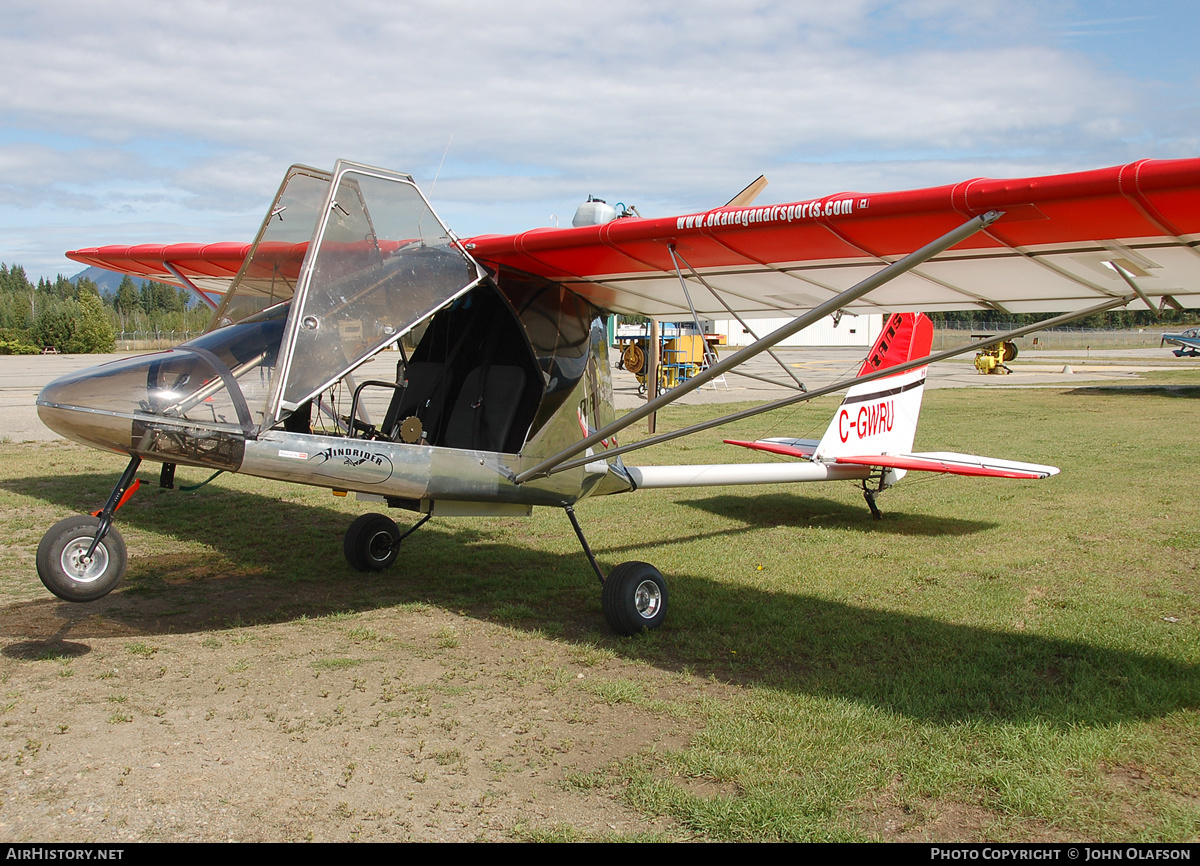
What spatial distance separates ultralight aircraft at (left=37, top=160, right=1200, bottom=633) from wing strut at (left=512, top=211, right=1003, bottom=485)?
0.07ft

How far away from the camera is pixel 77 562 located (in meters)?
4.38

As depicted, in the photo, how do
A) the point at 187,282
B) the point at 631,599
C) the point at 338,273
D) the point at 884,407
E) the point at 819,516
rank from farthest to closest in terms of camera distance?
1. the point at 819,516
2. the point at 884,407
3. the point at 187,282
4. the point at 631,599
5. the point at 338,273

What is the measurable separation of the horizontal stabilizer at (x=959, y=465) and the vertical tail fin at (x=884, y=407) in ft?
0.58

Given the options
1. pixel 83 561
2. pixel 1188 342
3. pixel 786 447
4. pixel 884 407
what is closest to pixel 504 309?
pixel 83 561

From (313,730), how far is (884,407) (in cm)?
764

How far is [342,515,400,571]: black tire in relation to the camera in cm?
735

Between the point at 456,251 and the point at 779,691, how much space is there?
354 centimetres

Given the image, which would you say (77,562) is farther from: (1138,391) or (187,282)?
(1138,391)

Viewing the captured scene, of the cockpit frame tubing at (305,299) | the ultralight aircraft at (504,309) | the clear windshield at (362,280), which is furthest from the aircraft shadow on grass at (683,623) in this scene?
the clear windshield at (362,280)

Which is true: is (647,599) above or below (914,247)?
below

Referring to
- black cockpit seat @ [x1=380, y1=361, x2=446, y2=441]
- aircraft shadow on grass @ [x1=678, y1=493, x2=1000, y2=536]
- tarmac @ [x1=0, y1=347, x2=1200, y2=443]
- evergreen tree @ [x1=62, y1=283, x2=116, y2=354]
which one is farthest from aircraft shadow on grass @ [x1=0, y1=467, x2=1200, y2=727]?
evergreen tree @ [x1=62, y1=283, x2=116, y2=354]

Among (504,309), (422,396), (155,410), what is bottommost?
(155,410)

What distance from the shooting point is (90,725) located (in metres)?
4.03

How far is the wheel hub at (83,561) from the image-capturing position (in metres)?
4.34
